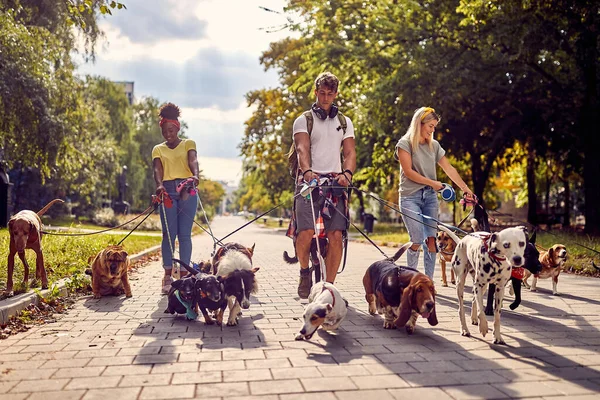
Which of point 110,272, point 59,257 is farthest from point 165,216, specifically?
point 59,257

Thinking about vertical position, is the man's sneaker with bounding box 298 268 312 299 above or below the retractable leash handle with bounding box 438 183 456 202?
Result: below

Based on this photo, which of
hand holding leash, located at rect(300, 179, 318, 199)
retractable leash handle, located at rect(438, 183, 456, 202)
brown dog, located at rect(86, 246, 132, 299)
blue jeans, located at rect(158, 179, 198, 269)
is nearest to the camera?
hand holding leash, located at rect(300, 179, 318, 199)

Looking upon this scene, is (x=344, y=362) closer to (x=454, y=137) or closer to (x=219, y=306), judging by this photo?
(x=219, y=306)

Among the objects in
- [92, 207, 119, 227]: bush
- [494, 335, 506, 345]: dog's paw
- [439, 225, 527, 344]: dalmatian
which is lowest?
[92, 207, 119, 227]: bush

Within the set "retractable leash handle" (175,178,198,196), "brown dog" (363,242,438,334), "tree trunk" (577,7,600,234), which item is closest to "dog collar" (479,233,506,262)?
"brown dog" (363,242,438,334)

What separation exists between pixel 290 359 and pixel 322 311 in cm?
56

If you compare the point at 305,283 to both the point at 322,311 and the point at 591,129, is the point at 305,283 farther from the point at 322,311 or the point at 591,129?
the point at 591,129

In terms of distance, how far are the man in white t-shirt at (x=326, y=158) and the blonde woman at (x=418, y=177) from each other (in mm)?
712

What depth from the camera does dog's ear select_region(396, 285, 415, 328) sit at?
186 inches

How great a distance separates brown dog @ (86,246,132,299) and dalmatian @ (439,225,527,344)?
416 centimetres

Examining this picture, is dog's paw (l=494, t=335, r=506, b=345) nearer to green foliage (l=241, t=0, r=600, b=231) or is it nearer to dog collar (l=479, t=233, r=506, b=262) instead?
dog collar (l=479, t=233, r=506, b=262)

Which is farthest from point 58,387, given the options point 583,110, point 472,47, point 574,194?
point 574,194

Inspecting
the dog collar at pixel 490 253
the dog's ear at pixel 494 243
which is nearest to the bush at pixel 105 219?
the dog collar at pixel 490 253

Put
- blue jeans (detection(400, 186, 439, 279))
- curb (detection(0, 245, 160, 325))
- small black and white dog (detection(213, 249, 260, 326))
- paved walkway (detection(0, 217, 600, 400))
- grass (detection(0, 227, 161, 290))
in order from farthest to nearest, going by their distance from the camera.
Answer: grass (detection(0, 227, 161, 290)), blue jeans (detection(400, 186, 439, 279)), curb (detection(0, 245, 160, 325)), small black and white dog (detection(213, 249, 260, 326)), paved walkway (detection(0, 217, 600, 400))
